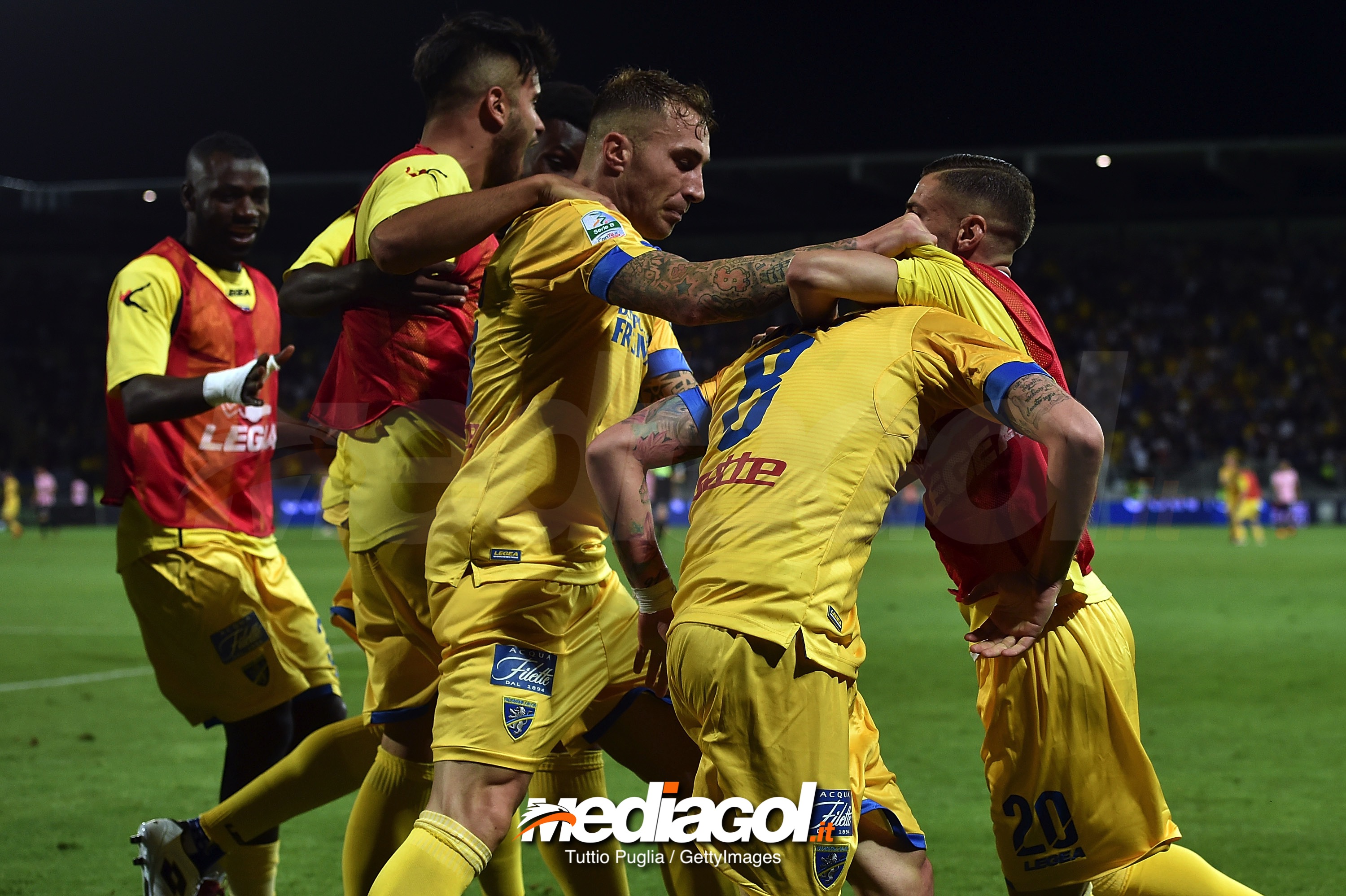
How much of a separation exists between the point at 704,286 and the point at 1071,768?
4.45 feet

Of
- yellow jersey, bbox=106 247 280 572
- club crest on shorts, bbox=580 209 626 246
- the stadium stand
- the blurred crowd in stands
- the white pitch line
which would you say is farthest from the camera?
the stadium stand

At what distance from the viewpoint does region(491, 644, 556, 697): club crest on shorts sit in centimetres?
290

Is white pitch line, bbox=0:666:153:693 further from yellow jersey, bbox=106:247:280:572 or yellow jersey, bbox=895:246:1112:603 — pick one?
yellow jersey, bbox=895:246:1112:603

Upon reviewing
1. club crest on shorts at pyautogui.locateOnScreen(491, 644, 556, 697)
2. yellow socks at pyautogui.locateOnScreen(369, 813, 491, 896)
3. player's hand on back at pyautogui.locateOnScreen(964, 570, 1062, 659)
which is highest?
player's hand on back at pyautogui.locateOnScreen(964, 570, 1062, 659)

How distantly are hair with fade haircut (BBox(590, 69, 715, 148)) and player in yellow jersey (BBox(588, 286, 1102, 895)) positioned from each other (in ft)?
2.28

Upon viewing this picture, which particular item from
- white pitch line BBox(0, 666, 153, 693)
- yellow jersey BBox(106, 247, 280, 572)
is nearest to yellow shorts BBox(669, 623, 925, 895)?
yellow jersey BBox(106, 247, 280, 572)

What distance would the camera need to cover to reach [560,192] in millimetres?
2979

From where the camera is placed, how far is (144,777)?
6102mm

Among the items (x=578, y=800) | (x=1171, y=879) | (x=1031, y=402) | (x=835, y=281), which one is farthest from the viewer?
(x=578, y=800)

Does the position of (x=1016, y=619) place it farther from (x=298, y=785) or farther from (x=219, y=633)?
(x=219, y=633)

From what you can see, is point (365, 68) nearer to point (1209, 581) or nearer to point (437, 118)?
point (1209, 581)

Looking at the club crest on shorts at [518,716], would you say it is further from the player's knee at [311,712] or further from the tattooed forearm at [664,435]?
the player's knee at [311,712]

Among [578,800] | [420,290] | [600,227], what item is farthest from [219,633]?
[600,227]

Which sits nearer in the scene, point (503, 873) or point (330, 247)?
point (503, 873)
